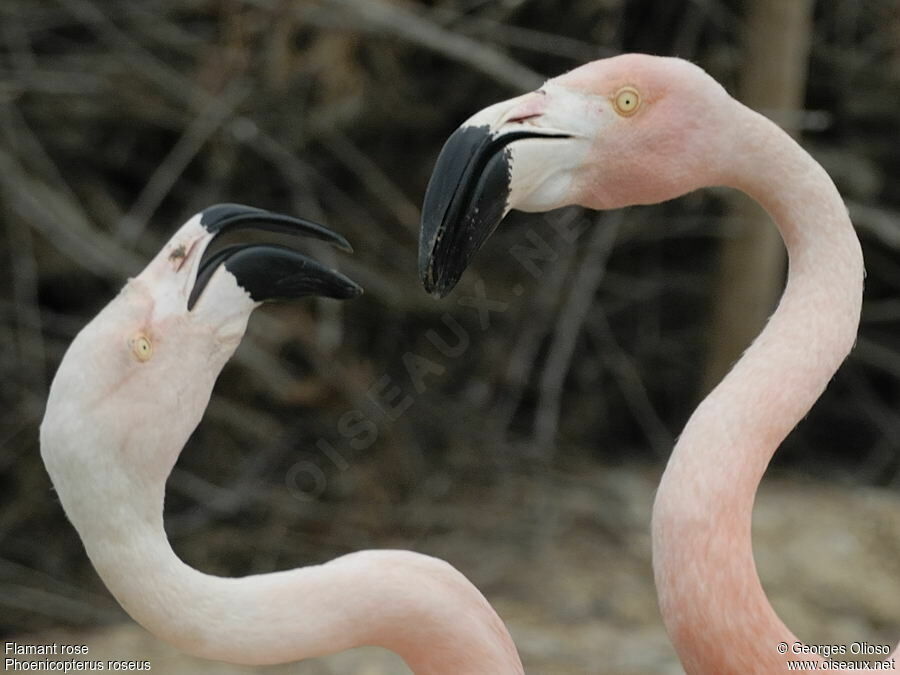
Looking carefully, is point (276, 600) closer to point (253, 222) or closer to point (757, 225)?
point (253, 222)

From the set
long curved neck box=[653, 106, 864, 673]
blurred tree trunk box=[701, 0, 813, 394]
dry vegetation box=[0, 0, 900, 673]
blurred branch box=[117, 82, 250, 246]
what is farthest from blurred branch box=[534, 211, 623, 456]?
long curved neck box=[653, 106, 864, 673]

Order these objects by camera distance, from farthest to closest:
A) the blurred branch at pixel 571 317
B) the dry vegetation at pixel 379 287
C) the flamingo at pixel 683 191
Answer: the blurred branch at pixel 571 317, the dry vegetation at pixel 379 287, the flamingo at pixel 683 191

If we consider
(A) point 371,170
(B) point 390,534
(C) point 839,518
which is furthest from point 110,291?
(C) point 839,518

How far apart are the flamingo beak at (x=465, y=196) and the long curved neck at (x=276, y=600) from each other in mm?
463

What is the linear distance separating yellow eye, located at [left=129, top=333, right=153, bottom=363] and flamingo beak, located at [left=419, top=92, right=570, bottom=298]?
0.42m

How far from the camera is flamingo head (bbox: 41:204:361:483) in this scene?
1.68 m

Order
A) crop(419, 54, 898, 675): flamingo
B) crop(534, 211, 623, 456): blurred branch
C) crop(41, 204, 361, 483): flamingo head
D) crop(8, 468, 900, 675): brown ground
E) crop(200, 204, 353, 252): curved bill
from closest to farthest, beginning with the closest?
1. crop(41, 204, 361, 483): flamingo head
2. crop(419, 54, 898, 675): flamingo
3. crop(200, 204, 353, 252): curved bill
4. crop(8, 468, 900, 675): brown ground
5. crop(534, 211, 623, 456): blurred branch

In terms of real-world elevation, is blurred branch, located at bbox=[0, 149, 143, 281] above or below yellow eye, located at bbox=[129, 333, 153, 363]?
below

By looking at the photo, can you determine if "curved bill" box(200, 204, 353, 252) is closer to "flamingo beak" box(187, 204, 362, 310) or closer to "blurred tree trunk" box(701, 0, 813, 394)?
"flamingo beak" box(187, 204, 362, 310)

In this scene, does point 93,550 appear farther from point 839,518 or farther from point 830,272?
point 839,518

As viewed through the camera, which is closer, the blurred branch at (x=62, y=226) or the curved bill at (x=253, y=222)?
the curved bill at (x=253, y=222)

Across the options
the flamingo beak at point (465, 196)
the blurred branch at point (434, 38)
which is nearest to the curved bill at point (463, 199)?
the flamingo beak at point (465, 196)

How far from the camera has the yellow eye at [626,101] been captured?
Result: 1836mm

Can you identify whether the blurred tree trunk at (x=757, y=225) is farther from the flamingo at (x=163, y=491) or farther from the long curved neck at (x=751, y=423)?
the flamingo at (x=163, y=491)
